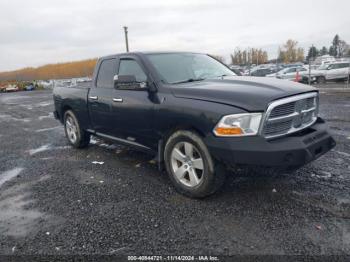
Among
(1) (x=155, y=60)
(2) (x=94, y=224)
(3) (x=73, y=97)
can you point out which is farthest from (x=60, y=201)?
(3) (x=73, y=97)

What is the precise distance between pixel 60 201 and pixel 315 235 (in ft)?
10.1

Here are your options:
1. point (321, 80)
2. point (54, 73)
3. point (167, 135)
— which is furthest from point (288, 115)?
point (54, 73)

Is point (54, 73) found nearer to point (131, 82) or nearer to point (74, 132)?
point (74, 132)

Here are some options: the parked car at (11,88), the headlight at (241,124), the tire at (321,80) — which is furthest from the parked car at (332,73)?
the parked car at (11,88)

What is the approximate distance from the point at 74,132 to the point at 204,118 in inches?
157

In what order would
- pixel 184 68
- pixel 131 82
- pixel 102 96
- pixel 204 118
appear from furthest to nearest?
pixel 102 96 → pixel 184 68 → pixel 131 82 → pixel 204 118

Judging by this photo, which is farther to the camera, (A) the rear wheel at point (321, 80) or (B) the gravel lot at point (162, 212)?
(A) the rear wheel at point (321, 80)

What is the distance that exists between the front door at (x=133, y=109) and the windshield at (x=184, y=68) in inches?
10.7

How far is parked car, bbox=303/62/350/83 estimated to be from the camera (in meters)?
21.9

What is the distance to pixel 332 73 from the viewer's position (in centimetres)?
2223

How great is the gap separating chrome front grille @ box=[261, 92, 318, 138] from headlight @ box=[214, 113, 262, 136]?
94 mm

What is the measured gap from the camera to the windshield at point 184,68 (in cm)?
438

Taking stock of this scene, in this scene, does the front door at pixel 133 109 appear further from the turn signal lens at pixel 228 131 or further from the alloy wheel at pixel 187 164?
the turn signal lens at pixel 228 131

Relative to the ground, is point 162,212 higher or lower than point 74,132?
lower
